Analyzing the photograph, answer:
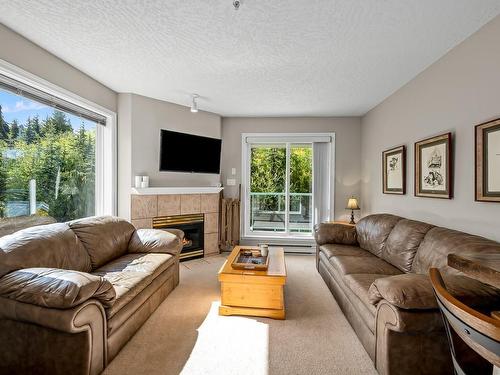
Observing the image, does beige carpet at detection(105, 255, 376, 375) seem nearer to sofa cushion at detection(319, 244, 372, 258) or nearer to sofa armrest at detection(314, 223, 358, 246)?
sofa cushion at detection(319, 244, 372, 258)

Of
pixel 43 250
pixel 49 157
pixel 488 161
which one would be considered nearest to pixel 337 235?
pixel 488 161

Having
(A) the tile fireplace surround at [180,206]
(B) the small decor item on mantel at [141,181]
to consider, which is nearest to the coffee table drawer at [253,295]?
(A) the tile fireplace surround at [180,206]

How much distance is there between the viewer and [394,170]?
3.55 meters

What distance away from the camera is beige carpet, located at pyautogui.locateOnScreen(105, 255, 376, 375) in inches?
70.2

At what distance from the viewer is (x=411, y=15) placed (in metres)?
1.92

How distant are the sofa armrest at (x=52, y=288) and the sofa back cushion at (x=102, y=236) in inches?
31.9

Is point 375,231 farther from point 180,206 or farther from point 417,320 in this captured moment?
point 180,206

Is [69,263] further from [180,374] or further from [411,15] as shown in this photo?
[411,15]

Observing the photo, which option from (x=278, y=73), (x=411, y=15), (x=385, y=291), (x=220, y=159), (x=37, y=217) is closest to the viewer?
(x=385, y=291)

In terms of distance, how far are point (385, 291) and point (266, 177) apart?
362cm

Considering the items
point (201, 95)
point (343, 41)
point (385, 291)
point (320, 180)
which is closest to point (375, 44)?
point (343, 41)

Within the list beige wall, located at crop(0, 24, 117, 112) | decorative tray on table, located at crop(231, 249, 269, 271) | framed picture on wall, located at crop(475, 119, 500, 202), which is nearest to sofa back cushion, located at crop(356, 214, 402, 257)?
framed picture on wall, located at crop(475, 119, 500, 202)

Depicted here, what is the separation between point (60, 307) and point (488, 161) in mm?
3143

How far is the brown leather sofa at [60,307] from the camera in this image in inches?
60.5
